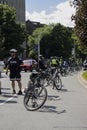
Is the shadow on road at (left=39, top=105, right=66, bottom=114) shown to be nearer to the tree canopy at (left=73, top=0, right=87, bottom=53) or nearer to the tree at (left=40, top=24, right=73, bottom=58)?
the tree canopy at (left=73, top=0, right=87, bottom=53)

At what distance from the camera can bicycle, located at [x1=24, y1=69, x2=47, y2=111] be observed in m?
14.8

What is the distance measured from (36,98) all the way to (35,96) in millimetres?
68

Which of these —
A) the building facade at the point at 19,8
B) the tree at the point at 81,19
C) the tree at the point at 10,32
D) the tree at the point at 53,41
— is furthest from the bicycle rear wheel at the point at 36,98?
the building facade at the point at 19,8

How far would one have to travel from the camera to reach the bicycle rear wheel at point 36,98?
48.5 ft

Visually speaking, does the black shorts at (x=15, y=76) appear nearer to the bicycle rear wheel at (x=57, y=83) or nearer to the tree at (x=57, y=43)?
the bicycle rear wheel at (x=57, y=83)

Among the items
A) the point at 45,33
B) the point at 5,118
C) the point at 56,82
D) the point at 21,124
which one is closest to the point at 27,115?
the point at 5,118

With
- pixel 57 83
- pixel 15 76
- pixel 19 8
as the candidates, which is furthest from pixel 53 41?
pixel 15 76

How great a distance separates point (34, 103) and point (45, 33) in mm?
96053

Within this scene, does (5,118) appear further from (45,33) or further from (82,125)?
(45,33)

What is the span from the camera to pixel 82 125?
11.9 m

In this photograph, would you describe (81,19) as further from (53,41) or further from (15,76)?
(53,41)

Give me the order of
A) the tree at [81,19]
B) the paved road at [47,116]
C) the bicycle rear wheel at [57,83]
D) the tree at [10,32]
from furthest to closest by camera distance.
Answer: the tree at [10,32]
the tree at [81,19]
the bicycle rear wheel at [57,83]
the paved road at [47,116]

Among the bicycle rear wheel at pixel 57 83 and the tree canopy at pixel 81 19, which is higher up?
the tree canopy at pixel 81 19

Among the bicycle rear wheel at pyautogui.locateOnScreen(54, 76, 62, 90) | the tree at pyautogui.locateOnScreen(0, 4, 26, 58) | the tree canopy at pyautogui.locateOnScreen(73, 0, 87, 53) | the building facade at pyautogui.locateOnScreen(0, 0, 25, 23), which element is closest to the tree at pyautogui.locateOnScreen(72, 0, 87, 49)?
the tree canopy at pyautogui.locateOnScreen(73, 0, 87, 53)
